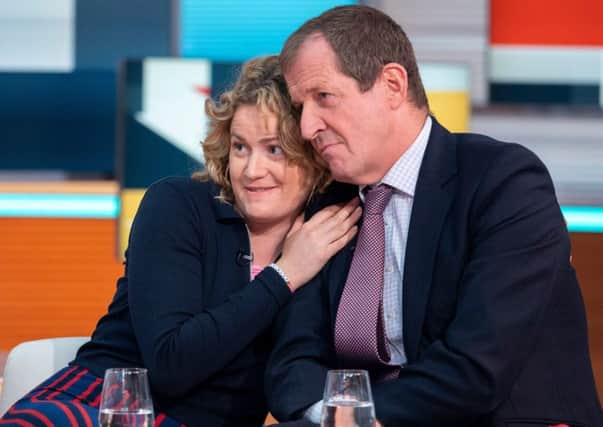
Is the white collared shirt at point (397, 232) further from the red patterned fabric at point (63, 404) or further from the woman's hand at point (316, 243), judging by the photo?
the red patterned fabric at point (63, 404)

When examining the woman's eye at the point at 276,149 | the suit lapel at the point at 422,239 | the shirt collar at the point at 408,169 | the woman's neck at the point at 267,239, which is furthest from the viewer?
the woman's neck at the point at 267,239

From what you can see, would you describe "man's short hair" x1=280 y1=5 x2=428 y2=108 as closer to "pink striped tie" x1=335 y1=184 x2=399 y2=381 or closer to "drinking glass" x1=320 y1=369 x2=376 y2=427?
"pink striped tie" x1=335 y1=184 x2=399 y2=381

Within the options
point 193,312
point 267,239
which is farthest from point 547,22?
point 193,312

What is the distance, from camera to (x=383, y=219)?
2.21 metres

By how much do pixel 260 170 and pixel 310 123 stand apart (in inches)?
7.1

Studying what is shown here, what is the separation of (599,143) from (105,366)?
144 inches

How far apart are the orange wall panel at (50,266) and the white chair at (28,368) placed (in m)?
2.77

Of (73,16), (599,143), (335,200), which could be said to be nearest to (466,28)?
(599,143)

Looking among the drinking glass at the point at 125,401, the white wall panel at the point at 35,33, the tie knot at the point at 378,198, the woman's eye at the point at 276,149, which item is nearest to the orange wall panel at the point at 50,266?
the white wall panel at the point at 35,33

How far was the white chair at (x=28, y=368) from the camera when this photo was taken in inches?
97.0

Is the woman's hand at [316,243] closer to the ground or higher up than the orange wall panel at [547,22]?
closer to the ground

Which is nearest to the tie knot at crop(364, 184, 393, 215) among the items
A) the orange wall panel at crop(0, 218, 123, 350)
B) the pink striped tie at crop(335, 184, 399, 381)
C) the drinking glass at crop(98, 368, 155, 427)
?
the pink striped tie at crop(335, 184, 399, 381)

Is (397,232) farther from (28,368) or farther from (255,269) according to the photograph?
(28,368)

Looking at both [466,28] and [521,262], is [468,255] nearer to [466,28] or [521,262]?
[521,262]
